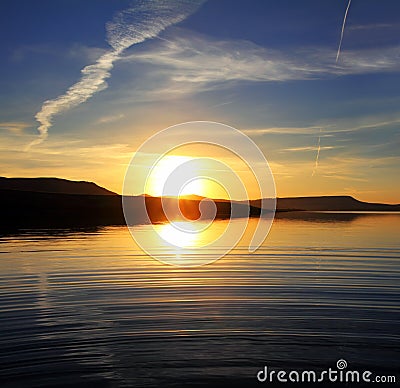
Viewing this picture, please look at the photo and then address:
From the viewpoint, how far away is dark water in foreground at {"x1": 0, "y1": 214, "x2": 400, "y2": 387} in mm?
12625

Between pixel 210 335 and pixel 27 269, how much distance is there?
17613 millimetres

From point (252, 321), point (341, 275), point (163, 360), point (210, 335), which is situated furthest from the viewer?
point (341, 275)

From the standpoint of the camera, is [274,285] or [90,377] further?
[274,285]

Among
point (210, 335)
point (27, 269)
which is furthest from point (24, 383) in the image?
point (27, 269)

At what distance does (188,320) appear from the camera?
58.9 ft

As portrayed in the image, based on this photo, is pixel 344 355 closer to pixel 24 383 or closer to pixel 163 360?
pixel 163 360

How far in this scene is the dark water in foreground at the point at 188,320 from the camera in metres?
12.6

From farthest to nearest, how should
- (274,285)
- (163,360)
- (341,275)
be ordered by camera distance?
1. (341,275)
2. (274,285)
3. (163,360)

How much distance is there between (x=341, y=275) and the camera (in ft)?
96.0

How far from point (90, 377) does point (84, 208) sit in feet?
499

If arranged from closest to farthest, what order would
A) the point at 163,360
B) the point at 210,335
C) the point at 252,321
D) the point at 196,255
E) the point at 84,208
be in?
1. the point at 163,360
2. the point at 210,335
3. the point at 252,321
4. the point at 196,255
5. the point at 84,208

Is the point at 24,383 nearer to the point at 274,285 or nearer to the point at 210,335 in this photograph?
the point at 210,335

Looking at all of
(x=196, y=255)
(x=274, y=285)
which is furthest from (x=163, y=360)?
(x=196, y=255)

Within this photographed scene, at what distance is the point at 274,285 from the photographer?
25.6 meters
